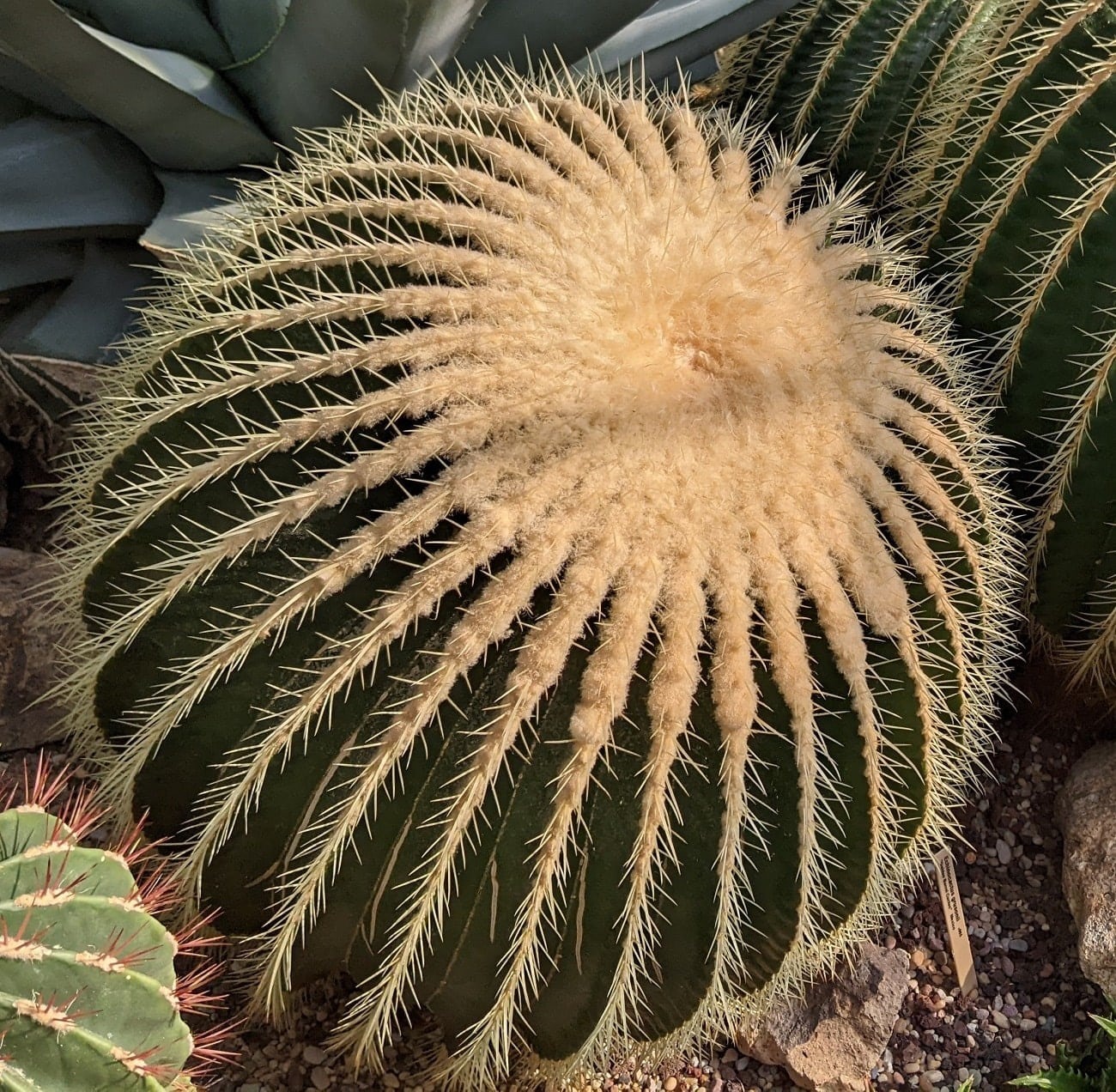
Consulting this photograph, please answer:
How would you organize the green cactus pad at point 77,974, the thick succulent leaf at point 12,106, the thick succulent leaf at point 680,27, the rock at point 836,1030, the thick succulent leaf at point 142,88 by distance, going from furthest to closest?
the thick succulent leaf at point 680,27 < the thick succulent leaf at point 12,106 < the rock at point 836,1030 < the thick succulent leaf at point 142,88 < the green cactus pad at point 77,974

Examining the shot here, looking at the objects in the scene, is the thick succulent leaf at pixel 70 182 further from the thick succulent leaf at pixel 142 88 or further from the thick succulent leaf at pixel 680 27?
the thick succulent leaf at pixel 680 27

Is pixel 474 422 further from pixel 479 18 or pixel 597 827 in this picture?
pixel 479 18

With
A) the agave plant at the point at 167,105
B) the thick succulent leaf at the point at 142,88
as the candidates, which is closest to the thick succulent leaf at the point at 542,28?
the agave plant at the point at 167,105

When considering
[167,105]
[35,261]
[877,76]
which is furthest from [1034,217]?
[35,261]

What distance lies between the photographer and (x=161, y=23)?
5.77 ft

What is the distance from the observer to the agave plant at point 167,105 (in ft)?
5.37

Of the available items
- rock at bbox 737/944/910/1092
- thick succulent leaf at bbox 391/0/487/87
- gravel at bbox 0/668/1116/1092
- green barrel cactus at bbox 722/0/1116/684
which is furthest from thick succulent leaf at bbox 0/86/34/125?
rock at bbox 737/944/910/1092

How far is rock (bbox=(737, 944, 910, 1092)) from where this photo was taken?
5.31 feet

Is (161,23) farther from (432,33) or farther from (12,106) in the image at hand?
(432,33)

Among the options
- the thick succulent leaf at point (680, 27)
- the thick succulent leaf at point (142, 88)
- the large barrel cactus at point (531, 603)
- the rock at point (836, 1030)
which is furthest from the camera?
the thick succulent leaf at point (680, 27)

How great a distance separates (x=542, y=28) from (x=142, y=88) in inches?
25.5

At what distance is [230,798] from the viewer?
3.84 feet

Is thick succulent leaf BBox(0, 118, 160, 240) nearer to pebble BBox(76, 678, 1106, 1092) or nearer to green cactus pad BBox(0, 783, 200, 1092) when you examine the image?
green cactus pad BBox(0, 783, 200, 1092)

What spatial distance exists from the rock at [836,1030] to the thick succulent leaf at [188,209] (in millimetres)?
1425
